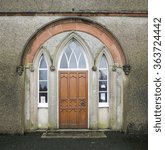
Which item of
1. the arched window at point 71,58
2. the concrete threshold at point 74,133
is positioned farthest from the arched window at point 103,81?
the concrete threshold at point 74,133

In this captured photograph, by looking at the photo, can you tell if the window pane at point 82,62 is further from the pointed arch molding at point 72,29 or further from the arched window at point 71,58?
the pointed arch molding at point 72,29

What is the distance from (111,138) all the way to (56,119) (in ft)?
8.62

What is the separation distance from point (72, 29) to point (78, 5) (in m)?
1.01

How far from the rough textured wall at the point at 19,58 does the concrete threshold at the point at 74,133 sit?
1056 millimetres

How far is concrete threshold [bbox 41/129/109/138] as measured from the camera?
12.2 m

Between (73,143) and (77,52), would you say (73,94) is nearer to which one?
(77,52)

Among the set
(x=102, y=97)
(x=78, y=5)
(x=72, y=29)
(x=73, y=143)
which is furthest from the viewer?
(x=102, y=97)

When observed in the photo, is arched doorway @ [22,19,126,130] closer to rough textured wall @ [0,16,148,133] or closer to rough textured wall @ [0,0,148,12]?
rough textured wall @ [0,16,148,133]

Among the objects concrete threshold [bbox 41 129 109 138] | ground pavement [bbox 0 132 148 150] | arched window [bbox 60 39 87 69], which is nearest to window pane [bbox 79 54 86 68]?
arched window [bbox 60 39 87 69]

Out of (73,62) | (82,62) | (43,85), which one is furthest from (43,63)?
(82,62)

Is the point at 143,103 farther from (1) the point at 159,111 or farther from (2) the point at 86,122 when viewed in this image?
(1) the point at 159,111

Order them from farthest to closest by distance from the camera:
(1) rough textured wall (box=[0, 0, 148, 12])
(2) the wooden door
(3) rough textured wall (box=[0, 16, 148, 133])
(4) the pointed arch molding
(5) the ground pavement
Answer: (2) the wooden door, (4) the pointed arch molding, (1) rough textured wall (box=[0, 0, 148, 12]), (3) rough textured wall (box=[0, 16, 148, 133]), (5) the ground pavement

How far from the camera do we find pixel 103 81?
1357 cm

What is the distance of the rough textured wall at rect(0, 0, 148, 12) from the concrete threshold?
16.3 feet
